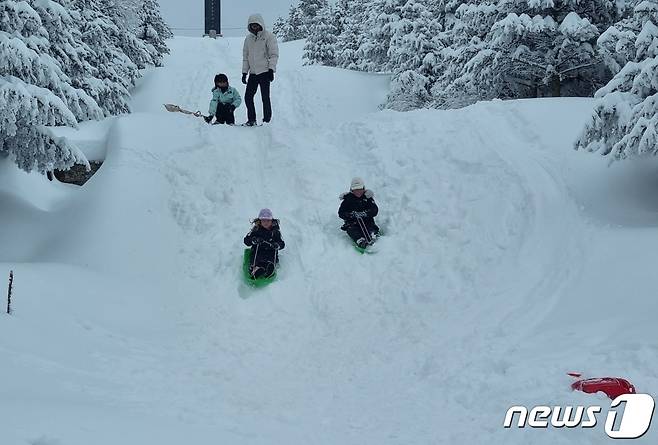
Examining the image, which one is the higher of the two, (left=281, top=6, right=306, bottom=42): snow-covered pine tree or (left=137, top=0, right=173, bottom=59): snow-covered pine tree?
(left=281, top=6, right=306, bottom=42): snow-covered pine tree

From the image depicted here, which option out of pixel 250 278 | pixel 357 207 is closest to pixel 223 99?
pixel 357 207

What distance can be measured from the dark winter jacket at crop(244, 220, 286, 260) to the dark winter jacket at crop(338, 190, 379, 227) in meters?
1.12

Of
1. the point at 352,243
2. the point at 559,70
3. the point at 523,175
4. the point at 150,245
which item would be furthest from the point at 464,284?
the point at 559,70

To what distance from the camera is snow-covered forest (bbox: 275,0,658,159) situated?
23.7 ft

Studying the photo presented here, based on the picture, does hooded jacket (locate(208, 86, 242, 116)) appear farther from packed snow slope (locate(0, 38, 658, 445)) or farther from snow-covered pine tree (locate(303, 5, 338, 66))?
snow-covered pine tree (locate(303, 5, 338, 66))

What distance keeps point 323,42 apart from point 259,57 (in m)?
27.1

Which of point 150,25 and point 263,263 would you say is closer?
point 263,263

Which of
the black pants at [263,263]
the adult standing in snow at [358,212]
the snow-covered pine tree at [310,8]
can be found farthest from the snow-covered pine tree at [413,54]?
the snow-covered pine tree at [310,8]

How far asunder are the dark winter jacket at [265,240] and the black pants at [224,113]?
4.88 meters

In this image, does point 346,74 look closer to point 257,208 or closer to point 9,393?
point 257,208

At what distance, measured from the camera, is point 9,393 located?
3904 millimetres

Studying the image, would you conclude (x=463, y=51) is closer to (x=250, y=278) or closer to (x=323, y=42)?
(x=250, y=278)

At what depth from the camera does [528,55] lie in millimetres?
14844

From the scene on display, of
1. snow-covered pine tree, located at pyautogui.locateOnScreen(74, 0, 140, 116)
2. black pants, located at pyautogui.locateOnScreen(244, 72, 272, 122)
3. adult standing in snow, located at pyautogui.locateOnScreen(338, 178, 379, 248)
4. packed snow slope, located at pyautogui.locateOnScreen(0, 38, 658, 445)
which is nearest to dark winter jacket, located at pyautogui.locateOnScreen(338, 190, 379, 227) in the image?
adult standing in snow, located at pyautogui.locateOnScreen(338, 178, 379, 248)
